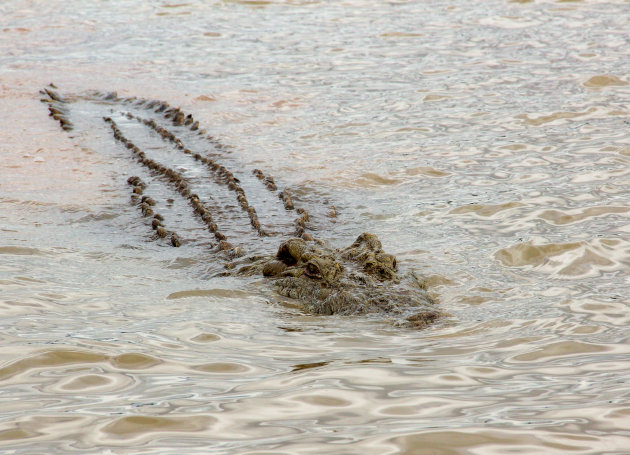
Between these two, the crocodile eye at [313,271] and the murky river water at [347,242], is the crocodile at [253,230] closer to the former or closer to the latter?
the crocodile eye at [313,271]

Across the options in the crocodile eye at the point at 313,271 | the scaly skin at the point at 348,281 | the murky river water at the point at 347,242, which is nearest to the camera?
the murky river water at the point at 347,242

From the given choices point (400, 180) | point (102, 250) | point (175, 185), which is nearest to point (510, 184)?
point (400, 180)

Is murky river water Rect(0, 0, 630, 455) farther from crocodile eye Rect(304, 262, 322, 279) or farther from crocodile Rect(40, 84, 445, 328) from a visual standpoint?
crocodile eye Rect(304, 262, 322, 279)

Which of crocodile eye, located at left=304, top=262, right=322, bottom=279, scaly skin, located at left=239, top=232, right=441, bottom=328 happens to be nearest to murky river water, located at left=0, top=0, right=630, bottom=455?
scaly skin, located at left=239, top=232, right=441, bottom=328

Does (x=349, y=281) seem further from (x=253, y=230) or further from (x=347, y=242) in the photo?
(x=253, y=230)

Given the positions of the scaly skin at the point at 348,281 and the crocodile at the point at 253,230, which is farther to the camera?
the crocodile at the point at 253,230

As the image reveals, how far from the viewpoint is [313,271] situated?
6.07 m

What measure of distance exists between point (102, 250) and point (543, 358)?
4.46m

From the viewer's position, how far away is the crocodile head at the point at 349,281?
5.61 meters

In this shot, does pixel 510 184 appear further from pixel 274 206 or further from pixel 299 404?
pixel 299 404

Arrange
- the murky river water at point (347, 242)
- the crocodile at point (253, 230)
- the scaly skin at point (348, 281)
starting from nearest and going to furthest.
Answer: the murky river water at point (347, 242)
the scaly skin at point (348, 281)
the crocodile at point (253, 230)

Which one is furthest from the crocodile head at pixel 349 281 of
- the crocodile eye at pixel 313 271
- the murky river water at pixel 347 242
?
the murky river water at pixel 347 242

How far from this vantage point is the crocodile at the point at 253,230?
577cm

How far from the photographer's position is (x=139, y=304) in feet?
19.0
